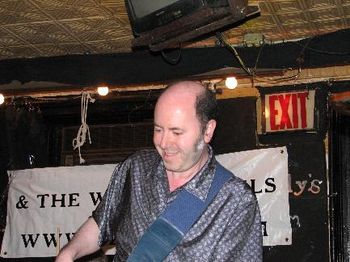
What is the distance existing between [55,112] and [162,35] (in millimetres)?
3206

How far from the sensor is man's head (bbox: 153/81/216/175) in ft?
10.1

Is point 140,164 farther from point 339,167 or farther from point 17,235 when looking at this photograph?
point 17,235

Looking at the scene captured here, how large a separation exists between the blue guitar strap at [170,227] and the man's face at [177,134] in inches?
7.5

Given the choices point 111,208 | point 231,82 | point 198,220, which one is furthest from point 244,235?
point 231,82

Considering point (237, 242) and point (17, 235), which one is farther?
point (17, 235)

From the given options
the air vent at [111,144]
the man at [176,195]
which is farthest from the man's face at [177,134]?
the air vent at [111,144]

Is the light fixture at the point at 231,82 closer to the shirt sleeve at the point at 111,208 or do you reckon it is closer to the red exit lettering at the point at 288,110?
the red exit lettering at the point at 288,110

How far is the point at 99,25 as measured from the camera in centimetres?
565

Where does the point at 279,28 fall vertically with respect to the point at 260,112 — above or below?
above

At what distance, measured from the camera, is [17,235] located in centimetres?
710

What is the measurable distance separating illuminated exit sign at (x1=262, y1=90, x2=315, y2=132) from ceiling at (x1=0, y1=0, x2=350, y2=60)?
718 mm

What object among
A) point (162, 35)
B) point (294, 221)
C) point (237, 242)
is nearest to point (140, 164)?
point (237, 242)

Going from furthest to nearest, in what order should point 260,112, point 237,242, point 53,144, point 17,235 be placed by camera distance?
point 53,144
point 17,235
point 260,112
point 237,242

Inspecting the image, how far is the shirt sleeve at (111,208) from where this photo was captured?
3.26 meters
